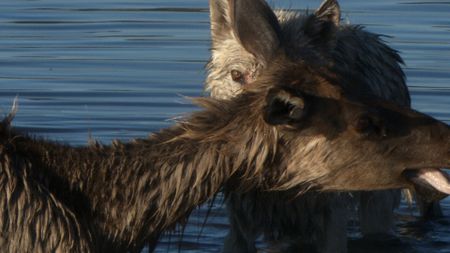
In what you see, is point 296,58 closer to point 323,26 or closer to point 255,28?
point 255,28

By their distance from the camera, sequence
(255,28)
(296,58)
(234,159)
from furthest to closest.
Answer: (296,58), (255,28), (234,159)

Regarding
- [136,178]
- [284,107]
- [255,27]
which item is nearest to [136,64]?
[255,27]

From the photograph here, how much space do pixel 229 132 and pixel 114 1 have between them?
10.6 m

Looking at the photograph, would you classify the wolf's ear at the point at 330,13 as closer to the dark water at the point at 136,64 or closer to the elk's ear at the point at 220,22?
the elk's ear at the point at 220,22

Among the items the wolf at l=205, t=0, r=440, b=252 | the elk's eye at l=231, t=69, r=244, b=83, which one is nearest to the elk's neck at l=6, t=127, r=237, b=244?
the wolf at l=205, t=0, r=440, b=252

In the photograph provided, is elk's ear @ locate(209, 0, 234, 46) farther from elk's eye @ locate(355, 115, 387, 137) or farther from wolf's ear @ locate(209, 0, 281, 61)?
elk's eye @ locate(355, 115, 387, 137)

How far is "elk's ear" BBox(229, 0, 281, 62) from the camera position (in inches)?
340

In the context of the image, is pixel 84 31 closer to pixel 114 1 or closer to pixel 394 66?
pixel 114 1

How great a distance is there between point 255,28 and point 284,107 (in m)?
1.44

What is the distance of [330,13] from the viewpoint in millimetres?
9844

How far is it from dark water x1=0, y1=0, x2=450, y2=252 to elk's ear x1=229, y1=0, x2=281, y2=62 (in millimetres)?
2653

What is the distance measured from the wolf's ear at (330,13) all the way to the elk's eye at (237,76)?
83 centimetres

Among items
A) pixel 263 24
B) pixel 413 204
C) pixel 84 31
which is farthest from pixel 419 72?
pixel 263 24

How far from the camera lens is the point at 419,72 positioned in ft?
49.7
